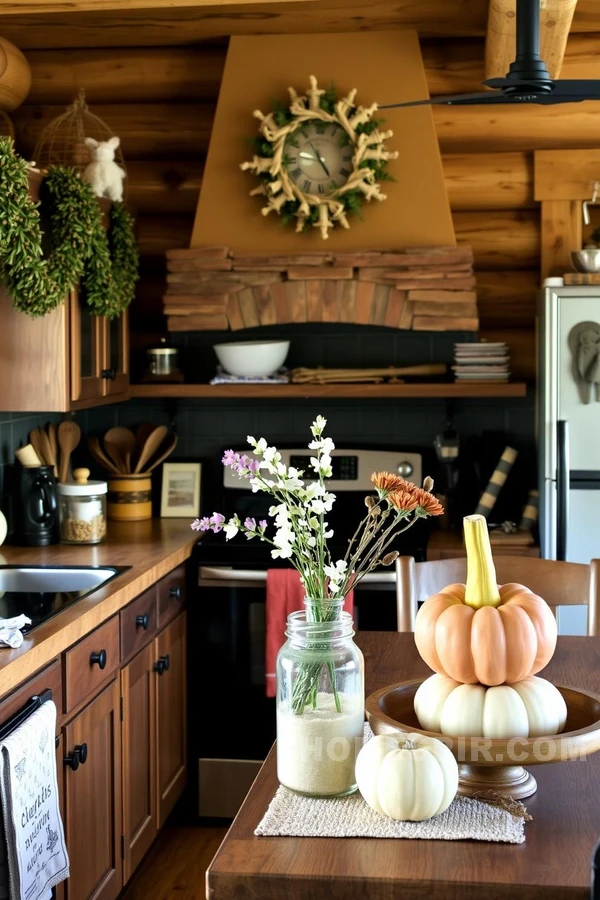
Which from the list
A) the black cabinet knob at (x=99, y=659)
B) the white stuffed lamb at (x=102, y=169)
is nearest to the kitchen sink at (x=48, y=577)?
the black cabinet knob at (x=99, y=659)

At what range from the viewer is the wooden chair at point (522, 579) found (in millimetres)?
2803

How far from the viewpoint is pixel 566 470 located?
13.0 feet

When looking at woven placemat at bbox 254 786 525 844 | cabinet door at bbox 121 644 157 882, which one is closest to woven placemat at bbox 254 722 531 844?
Answer: woven placemat at bbox 254 786 525 844

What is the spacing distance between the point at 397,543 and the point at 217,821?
1.18 meters

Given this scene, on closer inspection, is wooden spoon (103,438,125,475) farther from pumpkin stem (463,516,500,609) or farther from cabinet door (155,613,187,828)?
pumpkin stem (463,516,500,609)

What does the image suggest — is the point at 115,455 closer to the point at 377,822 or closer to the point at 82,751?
the point at 82,751

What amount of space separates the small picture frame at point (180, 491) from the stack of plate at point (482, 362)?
114cm

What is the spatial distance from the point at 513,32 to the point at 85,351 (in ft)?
5.78

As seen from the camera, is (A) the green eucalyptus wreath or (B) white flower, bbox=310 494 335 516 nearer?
(B) white flower, bbox=310 494 335 516

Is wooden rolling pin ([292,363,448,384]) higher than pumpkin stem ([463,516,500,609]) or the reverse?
higher

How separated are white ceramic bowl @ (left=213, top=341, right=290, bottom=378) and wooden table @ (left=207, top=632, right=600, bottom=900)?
9.26 ft

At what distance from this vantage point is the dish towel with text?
2223mm

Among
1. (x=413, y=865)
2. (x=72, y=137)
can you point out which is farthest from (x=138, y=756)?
(x=72, y=137)

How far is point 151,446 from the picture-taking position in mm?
4488
